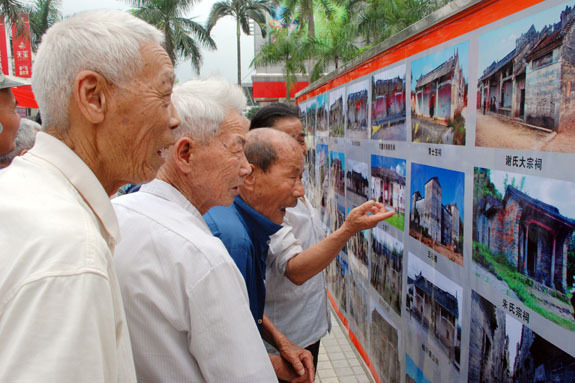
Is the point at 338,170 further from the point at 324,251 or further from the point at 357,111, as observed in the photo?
the point at 324,251

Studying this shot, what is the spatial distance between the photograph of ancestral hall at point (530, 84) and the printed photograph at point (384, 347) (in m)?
1.36

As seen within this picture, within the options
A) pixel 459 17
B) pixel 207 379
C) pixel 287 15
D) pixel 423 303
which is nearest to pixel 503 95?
pixel 459 17

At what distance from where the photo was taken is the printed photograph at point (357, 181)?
9.31 ft

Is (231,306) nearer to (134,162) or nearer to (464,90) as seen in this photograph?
(134,162)

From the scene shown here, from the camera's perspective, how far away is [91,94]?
0.92 meters

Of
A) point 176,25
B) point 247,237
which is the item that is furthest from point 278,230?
point 176,25

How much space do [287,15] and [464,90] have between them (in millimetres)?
30183

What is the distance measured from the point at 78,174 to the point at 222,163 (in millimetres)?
744

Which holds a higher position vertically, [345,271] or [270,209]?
[270,209]

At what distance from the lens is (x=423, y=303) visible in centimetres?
204

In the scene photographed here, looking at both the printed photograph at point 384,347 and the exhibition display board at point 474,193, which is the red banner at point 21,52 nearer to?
the exhibition display board at point 474,193

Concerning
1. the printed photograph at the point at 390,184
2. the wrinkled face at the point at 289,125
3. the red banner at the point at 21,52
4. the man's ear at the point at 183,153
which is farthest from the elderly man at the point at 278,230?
the red banner at the point at 21,52

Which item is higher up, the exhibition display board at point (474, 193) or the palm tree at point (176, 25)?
the palm tree at point (176, 25)

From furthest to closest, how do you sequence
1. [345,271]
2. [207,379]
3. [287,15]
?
[287,15]
[345,271]
[207,379]
